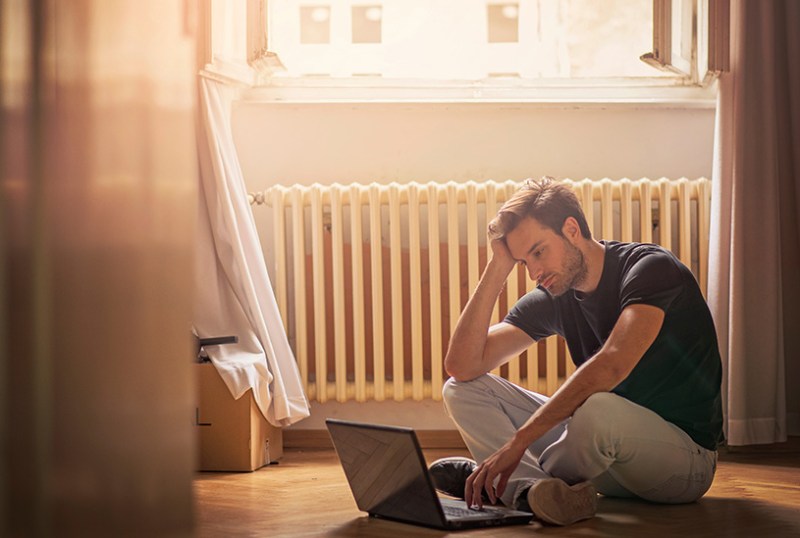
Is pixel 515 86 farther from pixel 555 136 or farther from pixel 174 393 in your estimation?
pixel 174 393

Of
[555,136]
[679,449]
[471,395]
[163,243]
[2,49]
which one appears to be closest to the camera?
[2,49]

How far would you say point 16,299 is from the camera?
0.40 meters

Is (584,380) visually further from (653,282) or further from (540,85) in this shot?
(540,85)

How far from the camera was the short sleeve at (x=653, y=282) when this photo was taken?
1877 millimetres

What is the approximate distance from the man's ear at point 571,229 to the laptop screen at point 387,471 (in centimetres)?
65

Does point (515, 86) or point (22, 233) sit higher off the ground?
point (515, 86)

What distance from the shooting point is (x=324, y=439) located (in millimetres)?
3281

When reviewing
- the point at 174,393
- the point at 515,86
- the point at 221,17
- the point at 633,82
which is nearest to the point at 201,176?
the point at 221,17

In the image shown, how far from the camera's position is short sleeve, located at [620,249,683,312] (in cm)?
188

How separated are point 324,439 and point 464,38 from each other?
1514mm

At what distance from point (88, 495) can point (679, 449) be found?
1.56 m

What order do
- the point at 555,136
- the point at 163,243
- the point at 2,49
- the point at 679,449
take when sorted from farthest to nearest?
the point at 555,136 → the point at 679,449 → the point at 163,243 → the point at 2,49

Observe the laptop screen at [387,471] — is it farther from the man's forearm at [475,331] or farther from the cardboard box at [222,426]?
the cardboard box at [222,426]

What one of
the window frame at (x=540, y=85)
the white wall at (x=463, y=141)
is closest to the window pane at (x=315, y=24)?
the window frame at (x=540, y=85)
